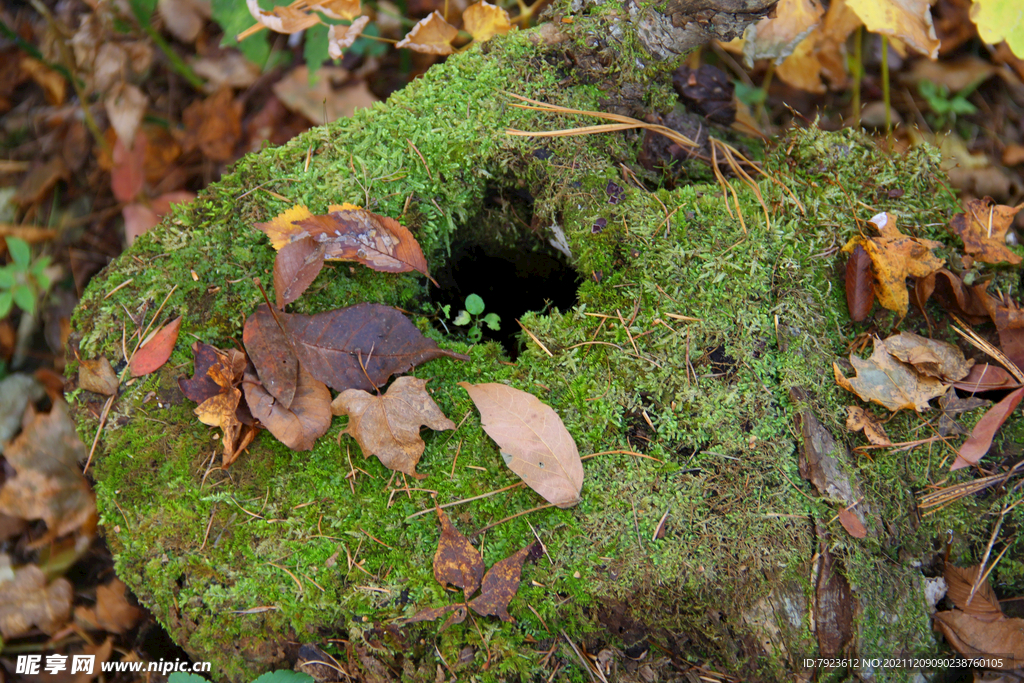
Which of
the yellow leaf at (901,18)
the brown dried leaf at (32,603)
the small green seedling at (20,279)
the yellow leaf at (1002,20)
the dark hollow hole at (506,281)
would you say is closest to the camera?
the yellow leaf at (1002,20)

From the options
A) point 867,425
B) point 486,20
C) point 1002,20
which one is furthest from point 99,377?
point 1002,20

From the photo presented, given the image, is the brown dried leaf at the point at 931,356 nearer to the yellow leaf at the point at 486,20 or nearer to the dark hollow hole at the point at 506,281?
the dark hollow hole at the point at 506,281

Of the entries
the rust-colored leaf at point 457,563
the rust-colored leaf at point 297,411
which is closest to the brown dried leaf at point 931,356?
the rust-colored leaf at point 457,563

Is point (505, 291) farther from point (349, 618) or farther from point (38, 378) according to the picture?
point (38, 378)

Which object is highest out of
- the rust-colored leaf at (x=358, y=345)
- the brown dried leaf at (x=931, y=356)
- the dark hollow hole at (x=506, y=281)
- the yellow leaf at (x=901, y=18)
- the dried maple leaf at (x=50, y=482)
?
the yellow leaf at (x=901, y=18)

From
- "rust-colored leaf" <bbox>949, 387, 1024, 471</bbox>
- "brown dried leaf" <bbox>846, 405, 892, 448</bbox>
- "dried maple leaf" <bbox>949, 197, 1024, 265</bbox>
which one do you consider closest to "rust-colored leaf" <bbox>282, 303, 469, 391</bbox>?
"brown dried leaf" <bbox>846, 405, 892, 448</bbox>

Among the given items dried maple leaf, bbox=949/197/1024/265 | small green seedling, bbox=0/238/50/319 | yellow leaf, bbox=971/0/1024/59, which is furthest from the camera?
small green seedling, bbox=0/238/50/319

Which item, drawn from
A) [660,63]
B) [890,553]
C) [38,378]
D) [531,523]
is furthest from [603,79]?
[38,378]

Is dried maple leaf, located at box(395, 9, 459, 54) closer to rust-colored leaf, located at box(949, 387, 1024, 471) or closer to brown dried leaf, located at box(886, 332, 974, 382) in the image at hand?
brown dried leaf, located at box(886, 332, 974, 382)
